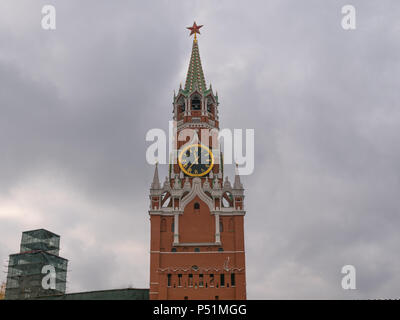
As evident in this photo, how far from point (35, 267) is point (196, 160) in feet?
144

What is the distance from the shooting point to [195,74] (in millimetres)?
77188

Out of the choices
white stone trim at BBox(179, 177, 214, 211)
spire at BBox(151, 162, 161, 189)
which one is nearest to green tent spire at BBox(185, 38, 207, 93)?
spire at BBox(151, 162, 161, 189)

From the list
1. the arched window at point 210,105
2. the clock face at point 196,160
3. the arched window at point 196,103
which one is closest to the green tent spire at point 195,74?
the arched window at point 196,103

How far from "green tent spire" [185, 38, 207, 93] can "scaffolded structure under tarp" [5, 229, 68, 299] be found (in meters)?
44.3

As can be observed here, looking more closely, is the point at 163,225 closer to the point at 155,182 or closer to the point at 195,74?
the point at 155,182

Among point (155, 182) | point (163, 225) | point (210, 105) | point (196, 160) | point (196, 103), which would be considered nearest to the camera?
point (163, 225)

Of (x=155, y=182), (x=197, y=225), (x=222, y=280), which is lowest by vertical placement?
(x=222, y=280)

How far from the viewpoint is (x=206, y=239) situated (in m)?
60.1

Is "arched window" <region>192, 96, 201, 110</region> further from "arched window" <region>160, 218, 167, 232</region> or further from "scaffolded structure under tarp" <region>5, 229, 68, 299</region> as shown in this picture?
"scaffolded structure under tarp" <region>5, 229, 68, 299</region>

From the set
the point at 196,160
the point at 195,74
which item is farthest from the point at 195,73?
the point at 196,160

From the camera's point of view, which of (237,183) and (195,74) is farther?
(195,74)

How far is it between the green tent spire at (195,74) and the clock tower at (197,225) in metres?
5.77
